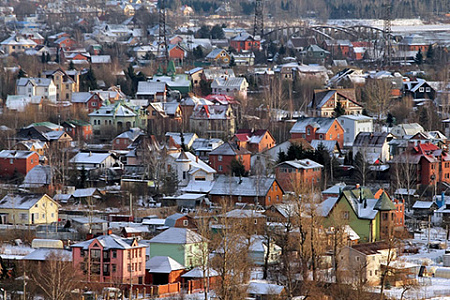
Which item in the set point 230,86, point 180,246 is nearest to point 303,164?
point 180,246

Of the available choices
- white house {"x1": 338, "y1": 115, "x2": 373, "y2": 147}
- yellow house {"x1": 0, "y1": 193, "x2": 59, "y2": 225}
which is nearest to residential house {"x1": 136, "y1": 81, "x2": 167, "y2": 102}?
white house {"x1": 338, "y1": 115, "x2": 373, "y2": 147}

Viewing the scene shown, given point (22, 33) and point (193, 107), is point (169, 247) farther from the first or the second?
point (22, 33)

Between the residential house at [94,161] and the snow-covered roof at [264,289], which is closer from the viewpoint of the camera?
the snow-covered roof at [264,289]

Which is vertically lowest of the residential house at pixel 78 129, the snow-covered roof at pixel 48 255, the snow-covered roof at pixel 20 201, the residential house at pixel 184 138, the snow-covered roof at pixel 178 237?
the residential house at pixel 78 129

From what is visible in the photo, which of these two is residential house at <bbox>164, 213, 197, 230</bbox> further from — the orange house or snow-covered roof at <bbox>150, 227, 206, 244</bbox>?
the orange house

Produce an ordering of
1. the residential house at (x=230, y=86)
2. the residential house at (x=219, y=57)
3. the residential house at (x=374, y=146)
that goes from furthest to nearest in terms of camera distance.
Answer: the residential house at (x=219, y=57) < the residential house at (x=230, y=86) < the residential house at (x=374, y=146)

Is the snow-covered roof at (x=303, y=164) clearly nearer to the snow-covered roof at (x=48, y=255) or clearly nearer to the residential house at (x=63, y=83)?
the snow-covered roof at (x=48, y=255)

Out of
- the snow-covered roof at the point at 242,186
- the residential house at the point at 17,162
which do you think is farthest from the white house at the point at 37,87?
the snow-covered roof at the point at 242,186
